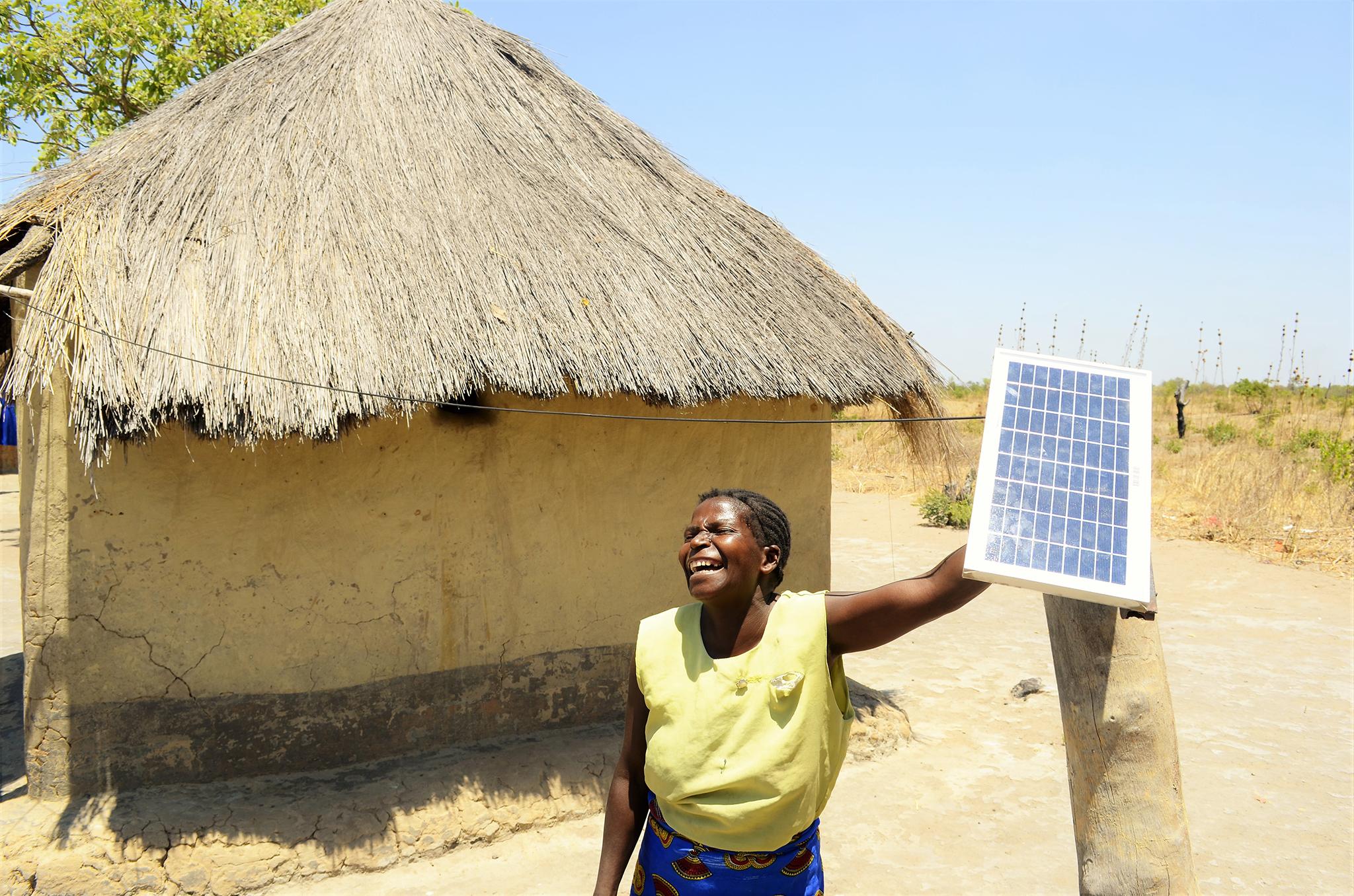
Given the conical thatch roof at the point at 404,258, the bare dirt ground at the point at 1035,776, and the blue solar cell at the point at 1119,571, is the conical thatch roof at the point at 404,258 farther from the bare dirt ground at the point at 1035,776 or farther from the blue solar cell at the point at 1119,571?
the blue solar cell at the point at 1119,571

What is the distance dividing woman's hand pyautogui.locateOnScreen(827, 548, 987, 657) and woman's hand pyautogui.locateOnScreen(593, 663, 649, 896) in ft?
1.44

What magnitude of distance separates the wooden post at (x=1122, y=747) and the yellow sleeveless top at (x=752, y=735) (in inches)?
18.8

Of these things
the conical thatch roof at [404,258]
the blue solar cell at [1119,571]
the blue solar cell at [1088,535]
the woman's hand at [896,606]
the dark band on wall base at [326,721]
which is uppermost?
the conical thatch roof at [404,258]

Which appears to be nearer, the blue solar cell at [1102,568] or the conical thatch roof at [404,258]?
the blue solar cell at [1102,568]

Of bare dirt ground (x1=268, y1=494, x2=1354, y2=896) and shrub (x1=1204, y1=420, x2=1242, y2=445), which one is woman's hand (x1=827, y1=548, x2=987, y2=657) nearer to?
bare dirt ground (x1=268, y1=494, x2=1354, y2=896)

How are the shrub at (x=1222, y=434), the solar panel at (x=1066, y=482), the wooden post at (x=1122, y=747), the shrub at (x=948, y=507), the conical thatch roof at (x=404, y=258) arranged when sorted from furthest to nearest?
the shrub at (x=1222, y=434)
the shrub at (x=948, y=507)
the conical thatch roof at (x=404, y=258)
the wooden post at (x=1122, y=747)
the solar panel at (x=1066, y=482)

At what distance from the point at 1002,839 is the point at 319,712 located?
3010 millimetres

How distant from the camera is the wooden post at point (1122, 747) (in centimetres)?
183

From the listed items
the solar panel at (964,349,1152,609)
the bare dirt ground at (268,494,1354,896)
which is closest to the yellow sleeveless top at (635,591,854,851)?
the solar panel at (964,349,1152,609)

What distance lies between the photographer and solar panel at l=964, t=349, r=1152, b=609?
5.16 feet

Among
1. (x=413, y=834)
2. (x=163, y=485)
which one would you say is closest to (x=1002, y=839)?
(x=413, y=834)

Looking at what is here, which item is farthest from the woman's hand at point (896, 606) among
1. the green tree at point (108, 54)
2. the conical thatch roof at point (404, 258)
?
the green tree at point (108, 54)

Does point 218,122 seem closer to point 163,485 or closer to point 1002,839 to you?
point 163,485

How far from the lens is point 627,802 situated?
1987mm
